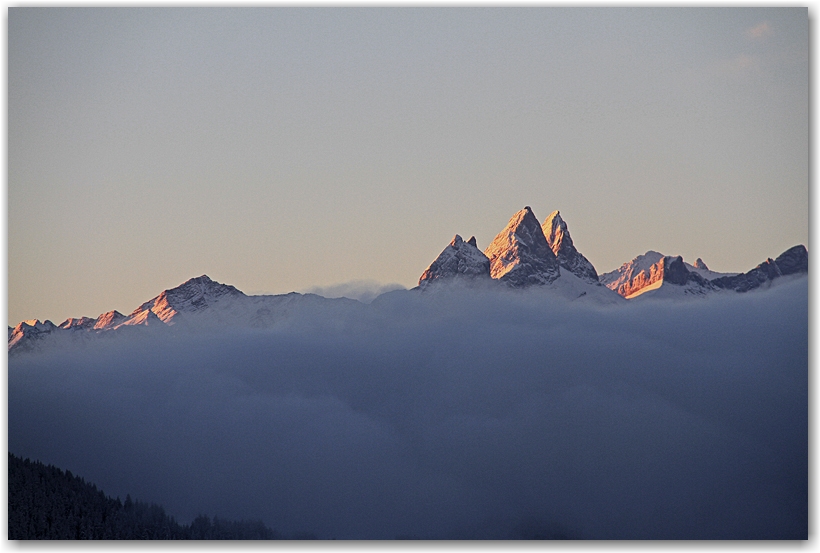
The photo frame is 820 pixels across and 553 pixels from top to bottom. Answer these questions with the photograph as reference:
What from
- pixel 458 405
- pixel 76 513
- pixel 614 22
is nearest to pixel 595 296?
pixel 458 405

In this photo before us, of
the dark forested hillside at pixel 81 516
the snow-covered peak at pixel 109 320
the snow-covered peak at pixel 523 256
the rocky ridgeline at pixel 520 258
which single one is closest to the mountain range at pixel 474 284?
the snow-covered peak at pixel 109 320

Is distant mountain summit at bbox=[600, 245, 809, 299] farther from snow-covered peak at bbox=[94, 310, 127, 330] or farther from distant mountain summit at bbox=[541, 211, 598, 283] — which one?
snow-covered peak at bbox=[94, 310, 127, 330]

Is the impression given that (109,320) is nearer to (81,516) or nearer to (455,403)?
(81,516)

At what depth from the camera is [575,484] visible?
2269 inches

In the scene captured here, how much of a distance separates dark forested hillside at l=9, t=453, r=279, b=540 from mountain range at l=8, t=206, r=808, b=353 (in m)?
6.31

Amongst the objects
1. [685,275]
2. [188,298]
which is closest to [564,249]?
[685,275]

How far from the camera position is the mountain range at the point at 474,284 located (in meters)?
59.4

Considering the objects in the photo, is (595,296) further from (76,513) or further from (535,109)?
(76,513)

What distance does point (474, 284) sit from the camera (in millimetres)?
82375

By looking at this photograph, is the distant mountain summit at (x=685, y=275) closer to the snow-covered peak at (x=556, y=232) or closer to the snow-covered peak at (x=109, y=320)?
the snow-covered peak at (x=556, y=232)

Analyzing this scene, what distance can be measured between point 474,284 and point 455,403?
13.0m

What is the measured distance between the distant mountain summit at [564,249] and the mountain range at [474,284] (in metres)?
0.06

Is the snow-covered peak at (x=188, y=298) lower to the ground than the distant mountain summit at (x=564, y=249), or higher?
lower

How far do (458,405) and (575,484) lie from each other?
14.8 metres
